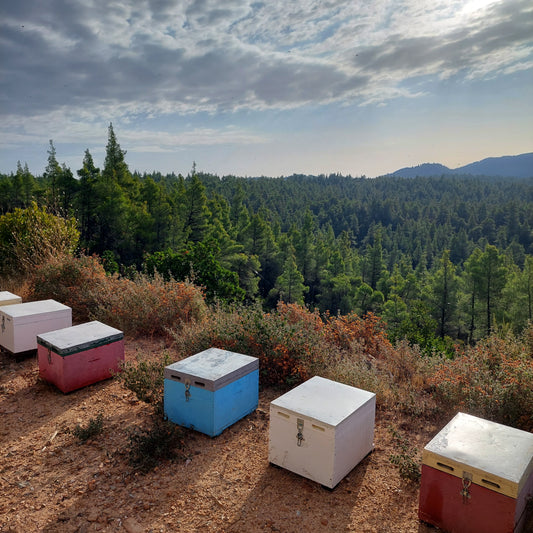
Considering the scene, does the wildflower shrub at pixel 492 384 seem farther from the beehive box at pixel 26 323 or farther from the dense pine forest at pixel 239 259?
the beehive box at pixel 26 323

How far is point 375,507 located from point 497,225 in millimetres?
126716

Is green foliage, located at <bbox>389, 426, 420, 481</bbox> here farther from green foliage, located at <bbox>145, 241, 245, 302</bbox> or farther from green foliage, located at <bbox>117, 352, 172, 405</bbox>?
green foliage, located at <bbox>145, 241, 245, 302</bbox>

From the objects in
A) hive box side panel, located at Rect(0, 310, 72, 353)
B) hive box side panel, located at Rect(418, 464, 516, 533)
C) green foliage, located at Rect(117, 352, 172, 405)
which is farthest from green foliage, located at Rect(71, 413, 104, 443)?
hive box side panel, located at Rect(418, 464, 516, 533)

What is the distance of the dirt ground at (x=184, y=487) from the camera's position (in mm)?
3332

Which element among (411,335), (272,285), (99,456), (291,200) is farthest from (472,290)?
(291,200)

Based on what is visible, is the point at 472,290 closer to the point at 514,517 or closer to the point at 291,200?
the point at 514,517

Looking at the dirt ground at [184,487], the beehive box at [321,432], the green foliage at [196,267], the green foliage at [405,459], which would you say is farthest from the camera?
the green foliage at [196,267]

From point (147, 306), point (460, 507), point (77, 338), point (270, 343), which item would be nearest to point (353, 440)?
point (460, 507)

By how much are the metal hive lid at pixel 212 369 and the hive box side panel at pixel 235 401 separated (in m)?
0.08

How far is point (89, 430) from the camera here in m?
4.46

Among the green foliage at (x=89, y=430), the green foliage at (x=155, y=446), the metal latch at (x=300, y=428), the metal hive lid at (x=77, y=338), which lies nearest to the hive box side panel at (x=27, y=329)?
the metal hive lid at (x=77, y=338)

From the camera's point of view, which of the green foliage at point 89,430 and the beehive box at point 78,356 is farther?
the beehive box at point 78,356

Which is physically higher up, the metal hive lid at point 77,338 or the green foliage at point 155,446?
the metal hive lid at point 77,338

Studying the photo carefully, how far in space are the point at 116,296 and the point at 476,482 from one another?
275 inches
